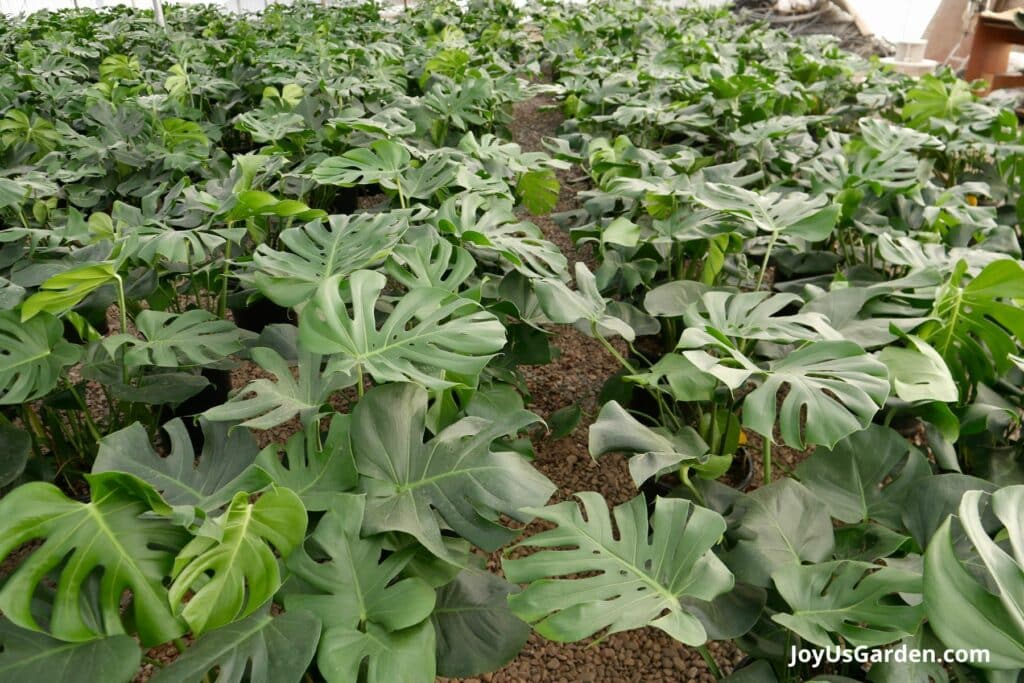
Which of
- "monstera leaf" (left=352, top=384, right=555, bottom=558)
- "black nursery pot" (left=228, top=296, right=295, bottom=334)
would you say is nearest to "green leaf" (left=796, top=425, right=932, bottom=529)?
"monstera leaf" (left=352, top=384, right=555, bottom=558)

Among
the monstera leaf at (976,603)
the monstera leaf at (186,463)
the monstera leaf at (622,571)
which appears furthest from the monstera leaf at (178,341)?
the monstera leaf at (976,603)

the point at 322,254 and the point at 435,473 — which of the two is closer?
the point at 435,473

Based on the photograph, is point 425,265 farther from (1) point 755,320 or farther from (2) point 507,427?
(1) point 755,320

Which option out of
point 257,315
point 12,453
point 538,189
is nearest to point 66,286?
point 12,453

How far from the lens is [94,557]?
2.43 ft

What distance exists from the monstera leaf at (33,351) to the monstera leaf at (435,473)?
57 cm

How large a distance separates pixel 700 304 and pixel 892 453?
492mm

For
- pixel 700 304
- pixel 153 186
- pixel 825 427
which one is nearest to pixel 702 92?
pixel 700 304

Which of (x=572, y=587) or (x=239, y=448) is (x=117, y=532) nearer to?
(x=239, y=448)

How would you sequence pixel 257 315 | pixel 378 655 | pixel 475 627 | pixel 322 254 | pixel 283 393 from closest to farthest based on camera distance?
pixel 378 655 < pixel 475 627 < pixel 283 393 < pixel 322 254 < pixel 257 315

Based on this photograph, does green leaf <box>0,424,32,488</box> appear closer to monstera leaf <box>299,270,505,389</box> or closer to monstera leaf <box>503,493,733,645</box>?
monstera leaf <box>299,270,505,389</box>

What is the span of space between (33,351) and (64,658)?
630 millimetres

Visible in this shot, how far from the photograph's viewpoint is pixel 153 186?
93.0 inches

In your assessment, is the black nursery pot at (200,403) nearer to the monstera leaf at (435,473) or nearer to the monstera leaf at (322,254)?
the monstera leaf at (322,254)
